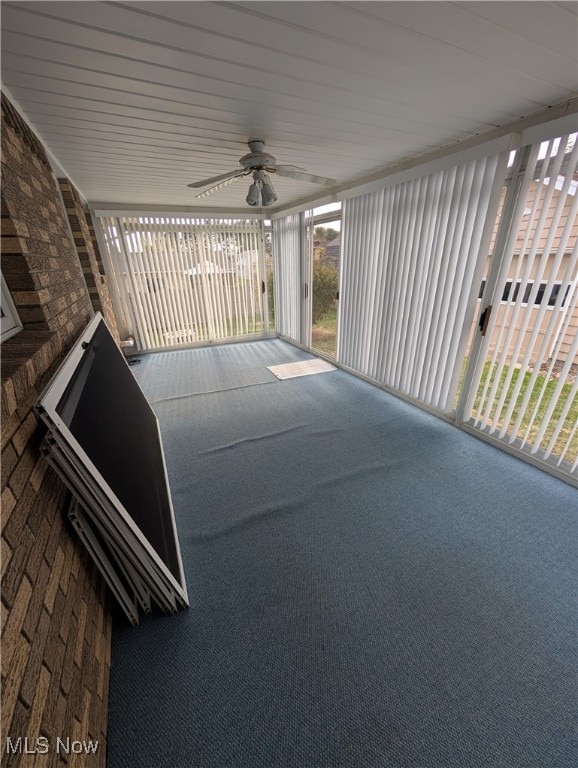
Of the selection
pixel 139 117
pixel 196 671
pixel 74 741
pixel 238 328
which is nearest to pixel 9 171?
pixel 139 117

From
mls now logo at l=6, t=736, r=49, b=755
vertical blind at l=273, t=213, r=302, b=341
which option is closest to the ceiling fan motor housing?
vertical blind at l=273, t=213, r=302, b=341

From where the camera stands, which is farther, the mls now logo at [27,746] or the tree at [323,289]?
the tree at [323,289]

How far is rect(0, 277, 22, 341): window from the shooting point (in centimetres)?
129

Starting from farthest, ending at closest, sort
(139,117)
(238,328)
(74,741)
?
(238,328), (139,117), (74,741)

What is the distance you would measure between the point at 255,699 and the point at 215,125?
2893 mm

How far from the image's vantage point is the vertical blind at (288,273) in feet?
15.6

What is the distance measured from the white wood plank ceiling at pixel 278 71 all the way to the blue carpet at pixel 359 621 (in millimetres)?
2239

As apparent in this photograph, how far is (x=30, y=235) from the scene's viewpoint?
144 cm

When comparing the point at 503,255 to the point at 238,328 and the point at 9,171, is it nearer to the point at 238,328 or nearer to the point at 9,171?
the point at 9,171

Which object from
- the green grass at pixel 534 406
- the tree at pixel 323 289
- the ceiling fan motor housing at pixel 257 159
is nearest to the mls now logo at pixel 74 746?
the green grass at pixel 534 406

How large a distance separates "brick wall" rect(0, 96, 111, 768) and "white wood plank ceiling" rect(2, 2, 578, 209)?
0.45 meters

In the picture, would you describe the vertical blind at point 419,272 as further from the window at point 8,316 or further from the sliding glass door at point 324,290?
the window at point 8,316

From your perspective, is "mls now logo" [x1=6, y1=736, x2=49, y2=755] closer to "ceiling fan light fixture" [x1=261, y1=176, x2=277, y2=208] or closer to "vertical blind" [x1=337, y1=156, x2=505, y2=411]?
"ceiling fan light fixture" [x1=261, y1=176, x2=277, y2=208]

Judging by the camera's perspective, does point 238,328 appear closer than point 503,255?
No
